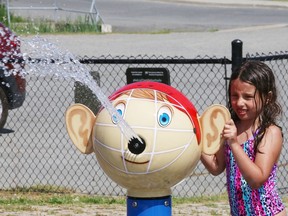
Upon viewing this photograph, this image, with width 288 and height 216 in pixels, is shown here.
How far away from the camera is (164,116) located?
14.7 feet

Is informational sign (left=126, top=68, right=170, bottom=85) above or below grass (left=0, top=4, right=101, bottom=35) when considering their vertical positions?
below

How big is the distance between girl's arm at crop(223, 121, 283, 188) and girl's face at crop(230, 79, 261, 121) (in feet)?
0.26

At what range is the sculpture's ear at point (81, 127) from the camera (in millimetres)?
4711

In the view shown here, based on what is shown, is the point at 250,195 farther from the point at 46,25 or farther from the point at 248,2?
the point at 248,2

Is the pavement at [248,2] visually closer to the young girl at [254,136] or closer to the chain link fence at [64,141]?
the chain link fence at [64,141]

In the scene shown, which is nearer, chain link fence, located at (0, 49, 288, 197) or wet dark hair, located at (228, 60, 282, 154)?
wet dark hair, located at (228, 60, 282, 154)

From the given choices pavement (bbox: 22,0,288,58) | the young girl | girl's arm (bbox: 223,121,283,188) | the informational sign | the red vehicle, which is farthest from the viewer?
pavement (bbox: 22,0,288,58)

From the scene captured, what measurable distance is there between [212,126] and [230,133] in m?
0.30

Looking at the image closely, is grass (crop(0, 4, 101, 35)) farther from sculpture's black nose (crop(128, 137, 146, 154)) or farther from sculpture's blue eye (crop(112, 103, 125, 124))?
sculpture's black nose (crop(128, 137, 146, 154))

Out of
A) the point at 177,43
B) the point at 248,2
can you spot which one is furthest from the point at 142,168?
the point at 248,2

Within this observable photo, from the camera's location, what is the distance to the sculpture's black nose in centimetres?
443

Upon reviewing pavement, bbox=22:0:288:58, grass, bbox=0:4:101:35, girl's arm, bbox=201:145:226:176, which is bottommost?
girl's arm, bbox=201:145:226:176

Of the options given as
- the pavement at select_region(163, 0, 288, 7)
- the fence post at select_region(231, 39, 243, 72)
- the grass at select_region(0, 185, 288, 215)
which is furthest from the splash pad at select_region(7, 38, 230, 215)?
the pavement at select_region(163, 0, 288, 7)

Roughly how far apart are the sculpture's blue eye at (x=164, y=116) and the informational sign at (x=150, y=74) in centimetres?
241
